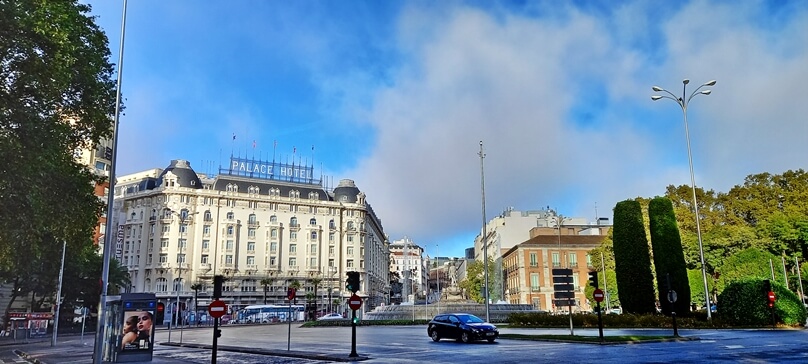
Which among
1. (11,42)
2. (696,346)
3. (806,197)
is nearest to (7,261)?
(11,42)

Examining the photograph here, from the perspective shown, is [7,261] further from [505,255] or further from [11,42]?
[505,255]

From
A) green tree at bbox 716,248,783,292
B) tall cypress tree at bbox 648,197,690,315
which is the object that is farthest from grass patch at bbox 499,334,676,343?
green tree at bbox 716,248,783,292

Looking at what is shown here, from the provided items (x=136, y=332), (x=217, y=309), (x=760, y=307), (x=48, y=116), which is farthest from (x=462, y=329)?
(x=48, y=116)

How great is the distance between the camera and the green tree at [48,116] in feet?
59.1

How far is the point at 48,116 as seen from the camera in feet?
66.9

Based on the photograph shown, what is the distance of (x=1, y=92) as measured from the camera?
18.8 metres

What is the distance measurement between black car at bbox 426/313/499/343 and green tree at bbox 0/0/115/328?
54.7 ft

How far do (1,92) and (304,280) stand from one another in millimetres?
89697

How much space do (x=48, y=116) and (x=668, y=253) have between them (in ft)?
121

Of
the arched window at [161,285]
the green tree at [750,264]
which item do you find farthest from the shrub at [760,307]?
the arched window at [161,285]

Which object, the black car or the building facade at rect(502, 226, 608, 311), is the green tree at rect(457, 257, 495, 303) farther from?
the black car

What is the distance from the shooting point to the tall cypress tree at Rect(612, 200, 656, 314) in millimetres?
37125

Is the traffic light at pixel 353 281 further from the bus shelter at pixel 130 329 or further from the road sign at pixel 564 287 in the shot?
the road sign at pixel 564 287

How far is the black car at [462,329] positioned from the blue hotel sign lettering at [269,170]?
8914cm
